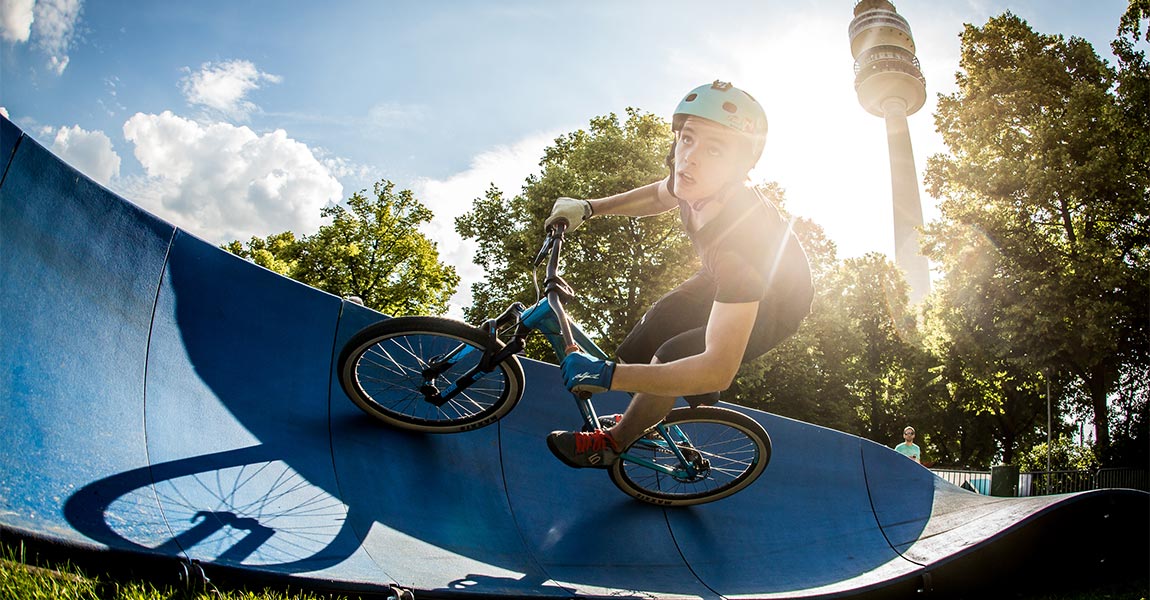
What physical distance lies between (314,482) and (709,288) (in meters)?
2.48

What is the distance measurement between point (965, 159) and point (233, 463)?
75.2 feet

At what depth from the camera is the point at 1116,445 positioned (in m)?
20.8

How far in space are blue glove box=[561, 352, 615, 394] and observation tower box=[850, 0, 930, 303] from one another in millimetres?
70213

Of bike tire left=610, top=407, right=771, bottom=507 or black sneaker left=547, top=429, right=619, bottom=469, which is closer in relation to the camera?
black sneaker left=547, top=429, right=619, bottom=469

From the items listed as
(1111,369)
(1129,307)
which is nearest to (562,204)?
(1129,307)

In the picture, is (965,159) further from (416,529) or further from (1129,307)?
(416,529)

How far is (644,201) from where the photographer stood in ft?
12.4

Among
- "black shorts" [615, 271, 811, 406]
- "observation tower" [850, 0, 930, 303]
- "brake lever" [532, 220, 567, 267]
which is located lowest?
"black shorts" [615, 271, 811, 406]

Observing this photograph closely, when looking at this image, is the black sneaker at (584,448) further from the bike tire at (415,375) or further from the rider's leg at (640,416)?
the bike tire at (415,375)

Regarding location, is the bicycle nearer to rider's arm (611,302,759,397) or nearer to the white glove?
the white glove

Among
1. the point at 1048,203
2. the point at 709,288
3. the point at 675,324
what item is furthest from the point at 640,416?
the point at 1048,203

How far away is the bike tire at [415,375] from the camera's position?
396cm

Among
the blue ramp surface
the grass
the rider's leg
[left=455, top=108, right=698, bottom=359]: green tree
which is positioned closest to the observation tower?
[left=455, top=108, right=698, bottom=359]: green tree

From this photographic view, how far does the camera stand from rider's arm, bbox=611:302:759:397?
2598mm
